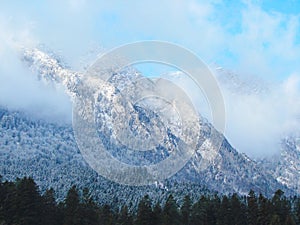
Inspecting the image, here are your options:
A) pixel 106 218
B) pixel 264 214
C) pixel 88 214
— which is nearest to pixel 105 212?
pixel 106 218

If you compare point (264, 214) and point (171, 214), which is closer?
point (171, 214)

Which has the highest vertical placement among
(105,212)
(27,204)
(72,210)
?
(105,212)

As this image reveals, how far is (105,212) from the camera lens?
8038 cm

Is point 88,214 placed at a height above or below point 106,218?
below

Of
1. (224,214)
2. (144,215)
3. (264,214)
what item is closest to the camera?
(144,215)

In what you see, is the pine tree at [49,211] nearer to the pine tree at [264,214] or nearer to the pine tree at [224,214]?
the pine tree at [224,214]

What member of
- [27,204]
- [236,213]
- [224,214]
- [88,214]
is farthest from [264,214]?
[27,204]

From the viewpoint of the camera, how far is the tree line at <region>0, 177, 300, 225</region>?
221ft

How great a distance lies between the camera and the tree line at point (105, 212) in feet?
221

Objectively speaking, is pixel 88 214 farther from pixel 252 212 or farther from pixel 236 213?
pixel 252 212

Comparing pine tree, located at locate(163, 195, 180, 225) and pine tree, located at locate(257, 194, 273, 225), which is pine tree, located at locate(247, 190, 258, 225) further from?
pine tree, located at locate(163, 195, 180, 225)

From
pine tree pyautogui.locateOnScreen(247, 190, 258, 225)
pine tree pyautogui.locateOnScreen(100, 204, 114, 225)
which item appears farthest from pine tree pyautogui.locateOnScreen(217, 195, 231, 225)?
pine tree pyautogui.locateOnScreen(100, 204, 114, 225)

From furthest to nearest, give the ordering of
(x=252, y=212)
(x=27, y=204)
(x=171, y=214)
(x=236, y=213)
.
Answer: (x=236, y=213), (x=252, y=212), (x=171, y=214), (x=27, y=204)

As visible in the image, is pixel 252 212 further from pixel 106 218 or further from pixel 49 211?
pixel 49 211
